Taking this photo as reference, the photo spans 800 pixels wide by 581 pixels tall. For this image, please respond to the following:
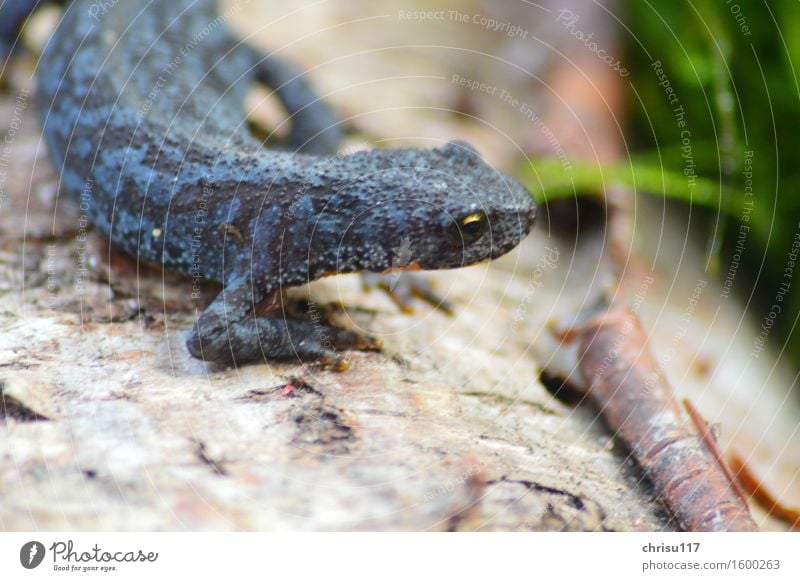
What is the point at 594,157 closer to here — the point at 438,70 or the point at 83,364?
the point at 438,70

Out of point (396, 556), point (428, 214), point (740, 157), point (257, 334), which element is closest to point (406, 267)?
point (428, 214)

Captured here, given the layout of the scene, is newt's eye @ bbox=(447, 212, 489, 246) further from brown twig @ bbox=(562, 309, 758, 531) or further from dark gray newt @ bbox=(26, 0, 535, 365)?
brown twig @ bbox=(562, 309, 758, 531)

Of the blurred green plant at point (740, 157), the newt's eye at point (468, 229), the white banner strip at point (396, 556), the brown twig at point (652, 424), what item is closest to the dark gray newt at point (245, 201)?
the newt's eye at point (468, 229)

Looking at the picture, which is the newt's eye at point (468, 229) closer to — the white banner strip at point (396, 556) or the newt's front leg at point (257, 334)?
the newt's front leg at point (257, 334)

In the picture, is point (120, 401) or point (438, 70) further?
point (438, 70)

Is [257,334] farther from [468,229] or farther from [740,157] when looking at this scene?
[740,157]

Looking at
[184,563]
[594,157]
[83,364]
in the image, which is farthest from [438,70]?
[184,563]
